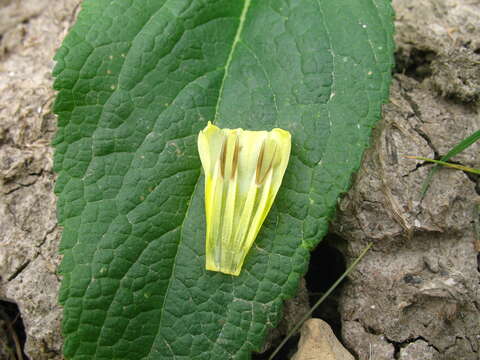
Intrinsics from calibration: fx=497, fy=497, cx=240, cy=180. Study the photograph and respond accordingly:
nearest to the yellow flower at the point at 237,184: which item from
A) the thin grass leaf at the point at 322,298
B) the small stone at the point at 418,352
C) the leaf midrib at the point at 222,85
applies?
the leaf midrib at the point at 222,85

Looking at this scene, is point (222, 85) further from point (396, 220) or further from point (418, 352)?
point (418, 352)

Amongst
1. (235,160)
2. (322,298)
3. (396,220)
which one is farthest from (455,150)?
(235,160)

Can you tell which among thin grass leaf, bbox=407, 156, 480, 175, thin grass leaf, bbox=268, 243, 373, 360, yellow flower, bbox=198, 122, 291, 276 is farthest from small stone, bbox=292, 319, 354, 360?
thin grass leaf, bbox=407, 156, 480, 175

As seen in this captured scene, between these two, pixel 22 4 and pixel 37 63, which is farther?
pixel 22 4

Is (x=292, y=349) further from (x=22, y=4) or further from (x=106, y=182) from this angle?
(x=22, y=4)

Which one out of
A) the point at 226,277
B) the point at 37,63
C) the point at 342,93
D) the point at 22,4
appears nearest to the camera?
the point at 226,277

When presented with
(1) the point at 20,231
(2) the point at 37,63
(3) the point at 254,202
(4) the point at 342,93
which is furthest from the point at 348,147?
(2) the point at 37,63
